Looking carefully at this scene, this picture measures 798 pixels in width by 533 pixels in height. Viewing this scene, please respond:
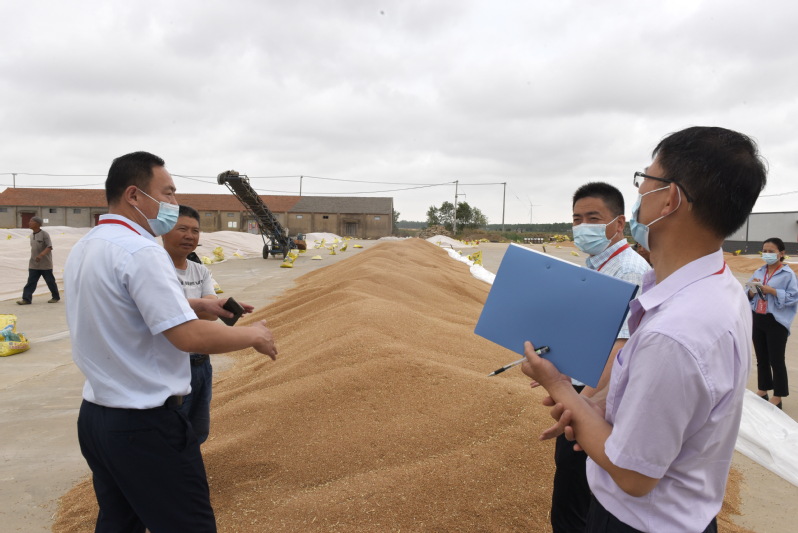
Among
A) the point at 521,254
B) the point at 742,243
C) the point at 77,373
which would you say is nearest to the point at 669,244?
the point at 521,254

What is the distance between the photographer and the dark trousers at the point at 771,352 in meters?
5.14

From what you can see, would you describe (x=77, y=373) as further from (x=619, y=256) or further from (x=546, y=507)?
(x=619, y=256)

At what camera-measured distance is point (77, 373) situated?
5945 mm

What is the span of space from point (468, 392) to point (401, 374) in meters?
0.56

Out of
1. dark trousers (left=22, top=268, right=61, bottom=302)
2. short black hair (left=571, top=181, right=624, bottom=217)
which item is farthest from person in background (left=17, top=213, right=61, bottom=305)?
short black hair (left=571, top=181, right=624, bottom=217)

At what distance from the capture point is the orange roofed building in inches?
1911

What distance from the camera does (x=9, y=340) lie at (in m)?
6.62

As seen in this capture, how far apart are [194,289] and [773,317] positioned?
5619 millimetres

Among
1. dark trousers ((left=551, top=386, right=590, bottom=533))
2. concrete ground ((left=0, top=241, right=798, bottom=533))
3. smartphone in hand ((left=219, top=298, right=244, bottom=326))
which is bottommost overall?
concrete ground ((left=0, top=241, right=798, bottom=533))

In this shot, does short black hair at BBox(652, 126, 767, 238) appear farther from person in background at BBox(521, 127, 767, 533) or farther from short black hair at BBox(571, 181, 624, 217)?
short black hair at BBox(571, 181, 624, 217)

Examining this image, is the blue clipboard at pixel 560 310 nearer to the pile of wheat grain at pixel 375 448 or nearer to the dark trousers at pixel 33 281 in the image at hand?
the pile of wheat grain at pixel 375 448

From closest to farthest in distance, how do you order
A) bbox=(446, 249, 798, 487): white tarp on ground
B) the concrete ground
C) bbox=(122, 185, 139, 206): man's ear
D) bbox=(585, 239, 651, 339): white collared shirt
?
bbox=(122, 185, 139, 206): man's ear < bbox=(585, 239, 651, 339): white collared shirt < the concrete ground < bbox=(446, 249, 798, 487): white tarp on ground

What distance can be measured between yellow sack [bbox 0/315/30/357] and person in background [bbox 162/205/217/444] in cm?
479

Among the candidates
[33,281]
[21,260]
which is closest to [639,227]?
[33,281]
